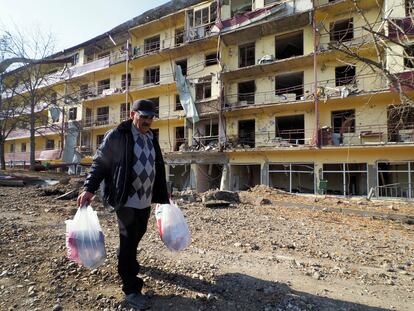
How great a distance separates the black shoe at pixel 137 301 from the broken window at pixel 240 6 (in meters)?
23.9

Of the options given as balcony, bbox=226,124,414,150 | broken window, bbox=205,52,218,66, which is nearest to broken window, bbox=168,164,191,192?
balcony, bbox=226,124,414,150

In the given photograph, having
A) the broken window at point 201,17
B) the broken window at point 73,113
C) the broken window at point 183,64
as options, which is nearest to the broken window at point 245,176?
the broken window at point 183,64

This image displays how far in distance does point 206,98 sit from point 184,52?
16.0ft

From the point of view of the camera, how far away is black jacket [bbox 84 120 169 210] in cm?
273

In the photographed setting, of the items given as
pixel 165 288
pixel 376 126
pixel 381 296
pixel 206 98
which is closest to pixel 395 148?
pixel 376 126

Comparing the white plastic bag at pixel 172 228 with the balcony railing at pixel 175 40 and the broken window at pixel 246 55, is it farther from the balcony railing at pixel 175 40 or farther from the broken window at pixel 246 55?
the balcony railing at pixel 175 40

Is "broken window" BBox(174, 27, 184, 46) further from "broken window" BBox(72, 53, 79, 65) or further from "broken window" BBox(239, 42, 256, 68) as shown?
"broken window" BBox(72, 53, 79, 65)

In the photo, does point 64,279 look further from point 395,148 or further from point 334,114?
point 334,114

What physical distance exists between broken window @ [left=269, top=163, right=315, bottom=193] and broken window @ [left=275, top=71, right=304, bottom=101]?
4.65 metres

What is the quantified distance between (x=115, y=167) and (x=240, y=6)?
2387 cm

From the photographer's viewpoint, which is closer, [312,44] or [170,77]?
[312,44]

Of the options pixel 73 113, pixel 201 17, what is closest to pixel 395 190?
pixel 201 17

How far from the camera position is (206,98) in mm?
23359

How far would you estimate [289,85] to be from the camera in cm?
2211
